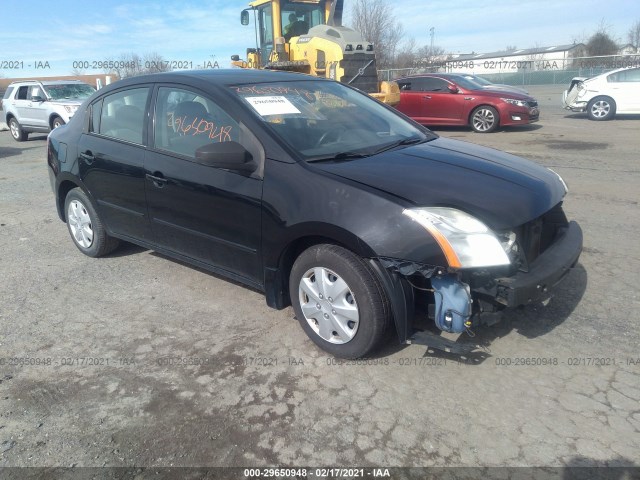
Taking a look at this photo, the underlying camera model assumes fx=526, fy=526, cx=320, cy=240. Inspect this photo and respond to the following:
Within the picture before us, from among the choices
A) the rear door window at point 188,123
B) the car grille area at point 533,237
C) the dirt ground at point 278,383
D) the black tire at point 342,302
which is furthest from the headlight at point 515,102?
the black tire at point 342,302

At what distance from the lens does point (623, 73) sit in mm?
14633

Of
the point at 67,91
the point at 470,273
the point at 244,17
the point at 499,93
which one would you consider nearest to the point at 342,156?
the point at 470,273

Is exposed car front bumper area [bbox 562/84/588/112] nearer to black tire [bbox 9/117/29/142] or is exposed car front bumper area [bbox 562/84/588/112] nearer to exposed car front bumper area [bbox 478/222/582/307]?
exposed car front bumper area [bbox 478/222/582/307]

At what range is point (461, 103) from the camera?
44.0 feet

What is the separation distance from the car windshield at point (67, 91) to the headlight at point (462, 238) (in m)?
15.0

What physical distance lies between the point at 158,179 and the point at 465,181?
225 cm

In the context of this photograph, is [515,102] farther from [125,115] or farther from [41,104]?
[41,104]

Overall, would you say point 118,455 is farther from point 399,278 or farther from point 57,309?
point 57,309

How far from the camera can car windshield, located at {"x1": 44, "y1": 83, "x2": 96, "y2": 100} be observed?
15094mm

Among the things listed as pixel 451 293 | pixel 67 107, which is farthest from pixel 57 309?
pixel 67 107

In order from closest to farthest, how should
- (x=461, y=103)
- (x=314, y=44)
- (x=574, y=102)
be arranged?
(x=314, y=44), (x=461, y=103), (x=574, y=102)

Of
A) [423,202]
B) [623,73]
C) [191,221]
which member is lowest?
[191,221]

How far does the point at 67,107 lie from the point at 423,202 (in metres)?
14.1

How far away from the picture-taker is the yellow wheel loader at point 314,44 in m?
12.5
